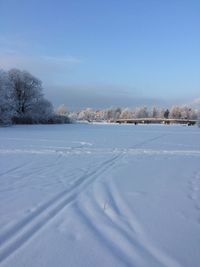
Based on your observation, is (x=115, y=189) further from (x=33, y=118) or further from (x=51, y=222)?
(x=33, y=118)

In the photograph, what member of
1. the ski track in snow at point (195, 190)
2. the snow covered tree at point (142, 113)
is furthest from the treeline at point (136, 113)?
the ski track in snow at point (195, 190)

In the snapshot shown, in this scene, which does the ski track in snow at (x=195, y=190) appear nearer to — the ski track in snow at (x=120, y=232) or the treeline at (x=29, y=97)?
the ski track in snow at (x=120, y=232)

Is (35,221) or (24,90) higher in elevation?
(24,90)

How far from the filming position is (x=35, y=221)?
4.80m

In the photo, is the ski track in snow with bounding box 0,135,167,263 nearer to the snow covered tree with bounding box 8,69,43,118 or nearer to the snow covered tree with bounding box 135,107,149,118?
the snow covered tree with bounding box 8,69,43,118

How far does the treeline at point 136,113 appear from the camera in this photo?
502 ft

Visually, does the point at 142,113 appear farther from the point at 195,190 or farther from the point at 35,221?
the point at 35,221

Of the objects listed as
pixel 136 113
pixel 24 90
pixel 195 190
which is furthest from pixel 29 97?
pixel 136 113

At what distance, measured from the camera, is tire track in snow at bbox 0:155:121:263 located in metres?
3.91

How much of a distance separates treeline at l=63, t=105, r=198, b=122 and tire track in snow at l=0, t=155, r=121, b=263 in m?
133


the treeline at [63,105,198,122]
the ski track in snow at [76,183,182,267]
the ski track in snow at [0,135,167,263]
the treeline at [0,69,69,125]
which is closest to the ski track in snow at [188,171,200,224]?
the ski track in snow at [76,183,182,267]

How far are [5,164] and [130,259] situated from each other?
7235 millimetres

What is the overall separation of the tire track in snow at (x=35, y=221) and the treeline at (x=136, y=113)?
13278 centimetres

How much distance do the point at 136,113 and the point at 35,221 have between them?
516 feet
